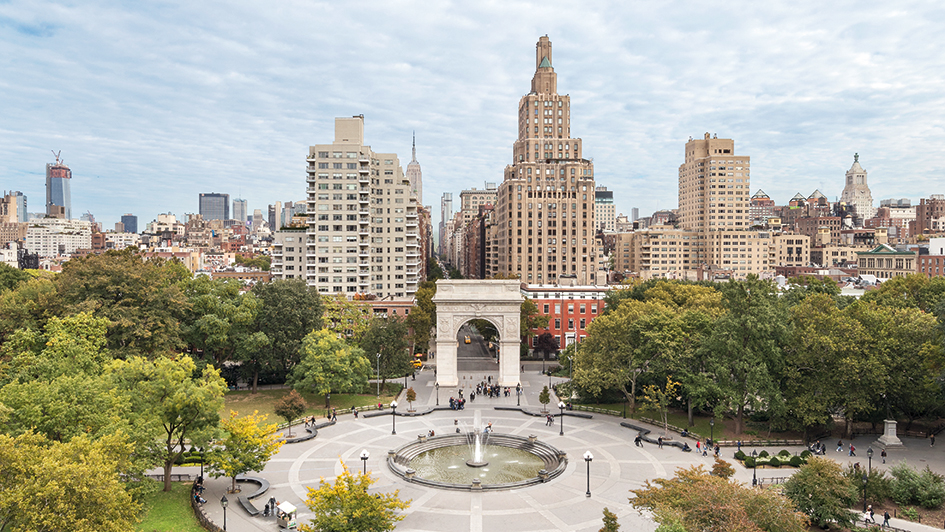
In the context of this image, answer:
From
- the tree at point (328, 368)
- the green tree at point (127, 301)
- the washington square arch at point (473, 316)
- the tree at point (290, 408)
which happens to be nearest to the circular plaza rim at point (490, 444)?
the tree at point (290, 408)

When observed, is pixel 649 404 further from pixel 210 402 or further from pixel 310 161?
pixel 310 161

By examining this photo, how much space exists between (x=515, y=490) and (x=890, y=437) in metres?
30.8

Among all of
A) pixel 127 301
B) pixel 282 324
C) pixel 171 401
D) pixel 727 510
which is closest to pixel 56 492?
pixel 171 401

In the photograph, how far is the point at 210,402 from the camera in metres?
34.2

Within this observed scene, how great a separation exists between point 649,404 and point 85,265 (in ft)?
176

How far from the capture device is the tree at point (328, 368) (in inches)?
2148

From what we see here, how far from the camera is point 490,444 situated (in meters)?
47.2

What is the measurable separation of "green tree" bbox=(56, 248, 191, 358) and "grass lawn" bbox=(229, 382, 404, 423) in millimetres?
8452

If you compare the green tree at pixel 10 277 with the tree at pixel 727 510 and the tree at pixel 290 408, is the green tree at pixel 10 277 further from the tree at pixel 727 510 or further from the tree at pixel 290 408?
the tree at pixel 727 510

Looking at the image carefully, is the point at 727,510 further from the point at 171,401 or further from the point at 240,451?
the point at 171,401

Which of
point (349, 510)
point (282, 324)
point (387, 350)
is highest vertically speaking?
point (282, 324)

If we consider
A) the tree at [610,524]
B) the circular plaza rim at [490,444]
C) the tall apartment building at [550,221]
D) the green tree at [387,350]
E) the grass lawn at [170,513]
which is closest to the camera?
the tree at [610,524]

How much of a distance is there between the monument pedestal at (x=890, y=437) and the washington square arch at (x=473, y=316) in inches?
1354

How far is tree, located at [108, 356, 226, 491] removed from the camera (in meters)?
33.4
